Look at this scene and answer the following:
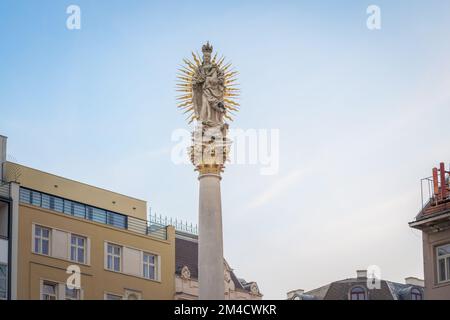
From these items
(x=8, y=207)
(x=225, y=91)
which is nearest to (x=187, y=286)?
(x=8, y=207)

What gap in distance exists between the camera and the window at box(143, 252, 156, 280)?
69.4m

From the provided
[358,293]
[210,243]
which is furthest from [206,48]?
[358,293]

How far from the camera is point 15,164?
2638 inches

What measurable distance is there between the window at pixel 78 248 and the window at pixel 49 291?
6.48 feet

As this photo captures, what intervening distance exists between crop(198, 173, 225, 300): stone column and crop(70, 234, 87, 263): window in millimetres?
12105

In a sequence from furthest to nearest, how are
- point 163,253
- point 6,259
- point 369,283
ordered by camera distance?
point 369,283 → point 163,253 → point 6,259

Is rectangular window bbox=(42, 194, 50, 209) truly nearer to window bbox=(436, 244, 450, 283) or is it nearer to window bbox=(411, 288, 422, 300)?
window bbox=(436, 244, 450, 283)

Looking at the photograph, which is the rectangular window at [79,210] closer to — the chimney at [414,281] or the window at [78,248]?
the window at [78,248]

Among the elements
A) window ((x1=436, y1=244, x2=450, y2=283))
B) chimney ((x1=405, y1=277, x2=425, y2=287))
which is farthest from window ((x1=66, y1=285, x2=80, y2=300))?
chimney ((x1=405, y1=277, x2=425, y2=287))

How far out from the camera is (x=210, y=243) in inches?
2153

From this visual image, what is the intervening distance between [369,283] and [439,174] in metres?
27.2
